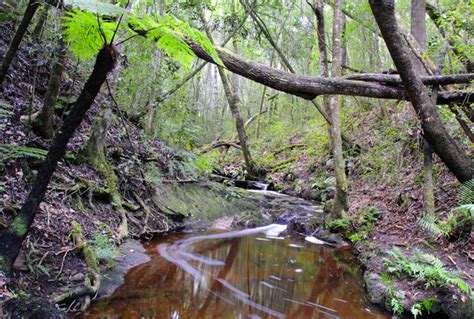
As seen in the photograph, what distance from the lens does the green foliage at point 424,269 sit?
3907mm

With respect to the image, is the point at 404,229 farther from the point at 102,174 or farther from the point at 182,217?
the point at 102,174

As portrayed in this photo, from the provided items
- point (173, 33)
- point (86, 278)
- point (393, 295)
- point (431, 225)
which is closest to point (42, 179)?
point (86, 278)

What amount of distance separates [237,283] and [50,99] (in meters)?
3.95

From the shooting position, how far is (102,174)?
19.9 feet

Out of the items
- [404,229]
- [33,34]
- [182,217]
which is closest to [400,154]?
[404,229]

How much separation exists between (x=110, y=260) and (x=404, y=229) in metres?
5.04

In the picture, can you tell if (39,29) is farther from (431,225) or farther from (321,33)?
(431,225)

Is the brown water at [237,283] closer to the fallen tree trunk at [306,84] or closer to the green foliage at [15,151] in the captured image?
the green foliage at [15,151]

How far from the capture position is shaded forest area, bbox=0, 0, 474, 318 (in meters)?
3.17

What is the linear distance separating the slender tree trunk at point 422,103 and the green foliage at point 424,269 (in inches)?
67.2

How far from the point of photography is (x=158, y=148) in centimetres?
840

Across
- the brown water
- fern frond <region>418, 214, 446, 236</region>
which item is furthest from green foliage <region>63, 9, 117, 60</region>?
fern frond <region>418, 214, 446, 236</region>

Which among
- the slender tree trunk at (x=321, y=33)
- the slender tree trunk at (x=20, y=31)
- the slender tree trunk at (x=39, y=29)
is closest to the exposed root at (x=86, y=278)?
the slender tree trunk at (x=20, y=31)

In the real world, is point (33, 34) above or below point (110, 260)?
above
